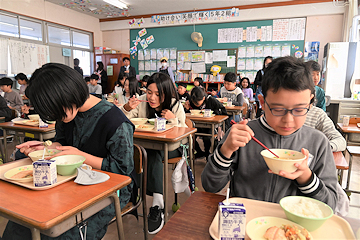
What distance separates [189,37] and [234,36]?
144cm

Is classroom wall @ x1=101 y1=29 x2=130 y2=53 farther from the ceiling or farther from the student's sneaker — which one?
the student's sneaker

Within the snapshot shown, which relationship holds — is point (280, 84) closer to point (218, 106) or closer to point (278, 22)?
point (218, 106)

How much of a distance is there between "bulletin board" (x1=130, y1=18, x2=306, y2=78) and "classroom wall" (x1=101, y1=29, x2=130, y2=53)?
0.30 m

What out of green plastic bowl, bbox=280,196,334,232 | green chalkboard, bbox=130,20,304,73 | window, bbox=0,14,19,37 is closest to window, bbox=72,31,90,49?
green chalkboard, bbox=130,20,304,73

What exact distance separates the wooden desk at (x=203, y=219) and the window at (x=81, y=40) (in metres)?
8.42

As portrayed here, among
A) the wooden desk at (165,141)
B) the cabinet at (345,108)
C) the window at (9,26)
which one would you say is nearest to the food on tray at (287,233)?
A: the wooden desk at (165,141)

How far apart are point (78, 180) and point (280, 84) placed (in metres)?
0.86

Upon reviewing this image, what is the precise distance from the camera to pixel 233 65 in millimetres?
7113

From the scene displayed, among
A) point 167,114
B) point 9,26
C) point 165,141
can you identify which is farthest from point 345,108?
point 9,26

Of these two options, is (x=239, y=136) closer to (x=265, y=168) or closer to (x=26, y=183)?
Result: (x=265, y=168)

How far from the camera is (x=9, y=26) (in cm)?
614

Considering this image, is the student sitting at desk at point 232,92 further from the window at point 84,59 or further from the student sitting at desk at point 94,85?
the window at point 84,59

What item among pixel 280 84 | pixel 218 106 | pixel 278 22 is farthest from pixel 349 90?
pixel 280 84

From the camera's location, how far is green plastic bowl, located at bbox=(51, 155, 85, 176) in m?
0.98
